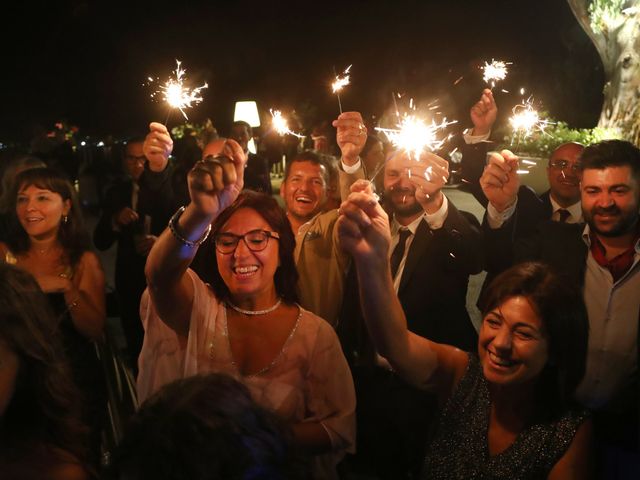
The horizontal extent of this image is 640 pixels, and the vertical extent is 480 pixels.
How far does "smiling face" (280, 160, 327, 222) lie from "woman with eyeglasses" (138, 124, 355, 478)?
113cm

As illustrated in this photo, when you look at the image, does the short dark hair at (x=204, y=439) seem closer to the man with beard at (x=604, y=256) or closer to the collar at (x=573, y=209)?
the man with beard at (x=604, y=256)

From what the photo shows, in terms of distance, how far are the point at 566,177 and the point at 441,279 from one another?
1.88 m

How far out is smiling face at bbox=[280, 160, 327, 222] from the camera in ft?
12.6

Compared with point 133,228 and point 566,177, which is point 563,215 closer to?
point 566,177

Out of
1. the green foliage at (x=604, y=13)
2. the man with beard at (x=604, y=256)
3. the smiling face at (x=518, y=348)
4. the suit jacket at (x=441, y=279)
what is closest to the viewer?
the smiling face at (x=518, y=348)

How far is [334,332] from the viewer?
2.59 meters

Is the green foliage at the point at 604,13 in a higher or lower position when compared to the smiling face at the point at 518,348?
higher

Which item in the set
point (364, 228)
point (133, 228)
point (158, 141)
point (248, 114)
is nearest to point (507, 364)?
point (364, 228)

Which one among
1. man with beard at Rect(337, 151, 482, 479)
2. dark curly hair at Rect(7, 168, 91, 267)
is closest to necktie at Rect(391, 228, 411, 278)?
man with beard at Rect(337, 151, 482, 479)

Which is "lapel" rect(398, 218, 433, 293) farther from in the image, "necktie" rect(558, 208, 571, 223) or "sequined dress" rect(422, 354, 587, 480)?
"necktie" rect(558, 208, 571, 223)

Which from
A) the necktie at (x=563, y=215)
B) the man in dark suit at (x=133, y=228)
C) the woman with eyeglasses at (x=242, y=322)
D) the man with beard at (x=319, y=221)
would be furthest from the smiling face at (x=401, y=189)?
the man in dark suit at (x=133, y=228)

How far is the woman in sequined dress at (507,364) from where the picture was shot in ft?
6.62

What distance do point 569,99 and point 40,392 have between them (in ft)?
76.4

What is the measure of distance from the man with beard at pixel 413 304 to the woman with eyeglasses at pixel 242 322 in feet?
2.80
